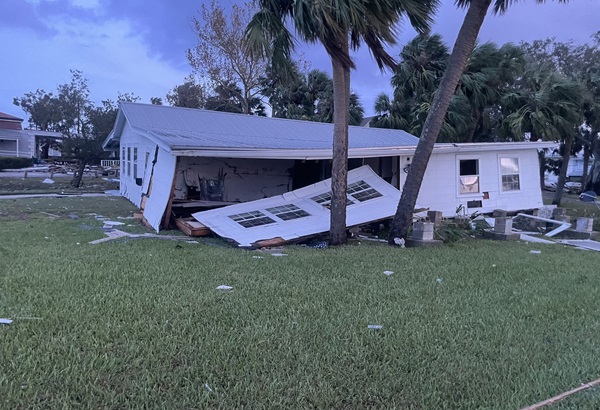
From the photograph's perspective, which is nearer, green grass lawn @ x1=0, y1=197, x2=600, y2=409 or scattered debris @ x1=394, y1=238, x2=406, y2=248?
green grass lawn @ x1=0, y1=197, x2=600, y2=409

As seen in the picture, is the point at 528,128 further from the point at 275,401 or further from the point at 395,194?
the point at 275,401

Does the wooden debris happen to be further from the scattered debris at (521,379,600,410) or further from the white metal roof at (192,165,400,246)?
the scattered debris at (521,379,600,410)

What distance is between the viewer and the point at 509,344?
12.6ft

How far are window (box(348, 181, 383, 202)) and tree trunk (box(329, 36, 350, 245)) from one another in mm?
2456

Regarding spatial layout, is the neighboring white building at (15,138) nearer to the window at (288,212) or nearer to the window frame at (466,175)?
the window at (288,212)

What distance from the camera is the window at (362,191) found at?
1131 centimetres

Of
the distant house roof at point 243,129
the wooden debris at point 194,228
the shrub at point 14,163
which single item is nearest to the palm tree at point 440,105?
the distant house roof at point 243,129

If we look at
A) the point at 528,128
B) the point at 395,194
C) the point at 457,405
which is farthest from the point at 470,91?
the point at 457,405

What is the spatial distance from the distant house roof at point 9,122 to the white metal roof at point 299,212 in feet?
162

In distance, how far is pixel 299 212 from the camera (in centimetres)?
1051

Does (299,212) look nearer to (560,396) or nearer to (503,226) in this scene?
(503,226)

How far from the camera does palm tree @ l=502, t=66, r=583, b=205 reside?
61.2ft

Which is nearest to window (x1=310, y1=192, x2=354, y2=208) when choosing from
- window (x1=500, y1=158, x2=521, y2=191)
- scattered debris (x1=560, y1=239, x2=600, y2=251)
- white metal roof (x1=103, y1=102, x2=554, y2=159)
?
white metal roof (x1=103, y1=102, x2=554, y2=159)

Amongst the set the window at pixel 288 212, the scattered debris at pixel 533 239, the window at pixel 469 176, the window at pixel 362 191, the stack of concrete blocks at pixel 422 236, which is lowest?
the scattered debris at pixel 533 239
